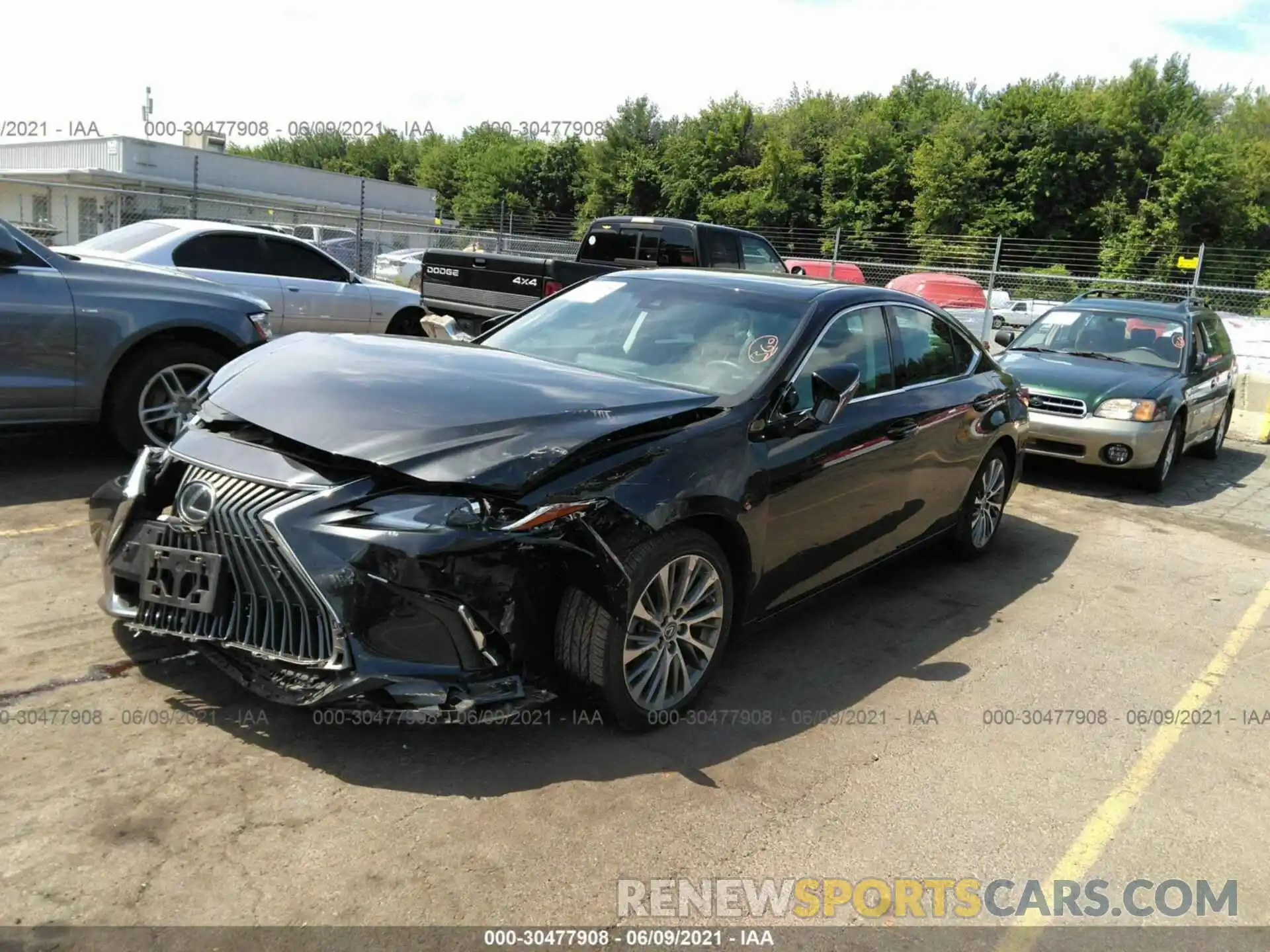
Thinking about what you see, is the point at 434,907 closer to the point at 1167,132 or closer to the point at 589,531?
the point at 589,531

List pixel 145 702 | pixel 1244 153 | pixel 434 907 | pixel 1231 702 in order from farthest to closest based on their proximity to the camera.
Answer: pixel 1244 153 < pixel 1231 702 < pixel 145 702 < pixel 434 907

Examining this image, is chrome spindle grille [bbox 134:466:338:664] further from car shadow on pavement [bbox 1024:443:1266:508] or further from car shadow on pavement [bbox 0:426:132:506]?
car shadow on pavement [bbox 1024:443:1266:508]

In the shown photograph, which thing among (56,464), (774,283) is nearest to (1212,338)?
(774,283)

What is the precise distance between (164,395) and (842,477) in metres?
4.61

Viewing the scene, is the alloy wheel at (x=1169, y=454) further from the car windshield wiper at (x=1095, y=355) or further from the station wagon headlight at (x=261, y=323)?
the station wagon headlight at (x=261, y=323)

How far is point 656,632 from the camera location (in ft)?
11.6

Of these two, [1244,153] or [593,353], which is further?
[1244,153]

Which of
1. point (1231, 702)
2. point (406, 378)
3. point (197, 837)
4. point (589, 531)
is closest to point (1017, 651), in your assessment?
point (1231, 702)

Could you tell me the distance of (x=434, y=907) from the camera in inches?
102

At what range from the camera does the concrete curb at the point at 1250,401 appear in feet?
45.2

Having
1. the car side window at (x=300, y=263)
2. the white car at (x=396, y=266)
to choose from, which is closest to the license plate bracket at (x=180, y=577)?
the car side window at (x=300, y=263)

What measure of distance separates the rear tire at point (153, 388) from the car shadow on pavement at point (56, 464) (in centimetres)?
31

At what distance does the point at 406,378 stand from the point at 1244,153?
5081cm

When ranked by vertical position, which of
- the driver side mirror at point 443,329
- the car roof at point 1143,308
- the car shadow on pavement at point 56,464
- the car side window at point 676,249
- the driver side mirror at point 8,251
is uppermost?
the car side window at point 676,249
